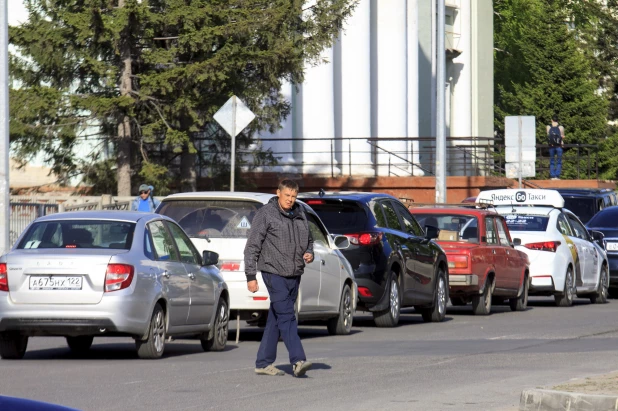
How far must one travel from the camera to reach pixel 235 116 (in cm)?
2244

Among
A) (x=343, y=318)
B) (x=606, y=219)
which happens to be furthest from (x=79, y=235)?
(x=606, y=219)

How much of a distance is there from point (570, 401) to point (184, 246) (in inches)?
231

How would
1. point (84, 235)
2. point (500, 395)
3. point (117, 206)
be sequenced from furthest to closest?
point (117, 206)
point (84, 235)
point (500, 395)

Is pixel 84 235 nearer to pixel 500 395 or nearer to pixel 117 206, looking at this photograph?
pixel 500 395

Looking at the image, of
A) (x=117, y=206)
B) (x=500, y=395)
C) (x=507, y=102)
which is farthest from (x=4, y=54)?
(x=507, y=102)

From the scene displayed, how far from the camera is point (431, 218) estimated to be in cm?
2072

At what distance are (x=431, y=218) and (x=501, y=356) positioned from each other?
7.28m

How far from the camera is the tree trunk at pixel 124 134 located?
89.0 feet

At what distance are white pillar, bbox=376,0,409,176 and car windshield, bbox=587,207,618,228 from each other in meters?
18.4

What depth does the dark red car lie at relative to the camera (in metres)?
20.0

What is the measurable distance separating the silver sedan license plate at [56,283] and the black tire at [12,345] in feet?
2.16

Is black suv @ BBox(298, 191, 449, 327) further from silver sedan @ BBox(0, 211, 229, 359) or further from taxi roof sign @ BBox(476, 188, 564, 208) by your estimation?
taxi roof sign @ BBox(476, 188, 564, 208)

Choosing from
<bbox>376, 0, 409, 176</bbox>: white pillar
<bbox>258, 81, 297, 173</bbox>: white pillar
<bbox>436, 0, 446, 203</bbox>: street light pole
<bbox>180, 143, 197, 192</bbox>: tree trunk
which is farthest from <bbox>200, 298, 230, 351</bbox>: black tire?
<bbox>376, 0, 409, 176</bbox>: white pillar

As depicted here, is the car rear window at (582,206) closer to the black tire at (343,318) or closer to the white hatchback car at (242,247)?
the black tire at (343,318)
